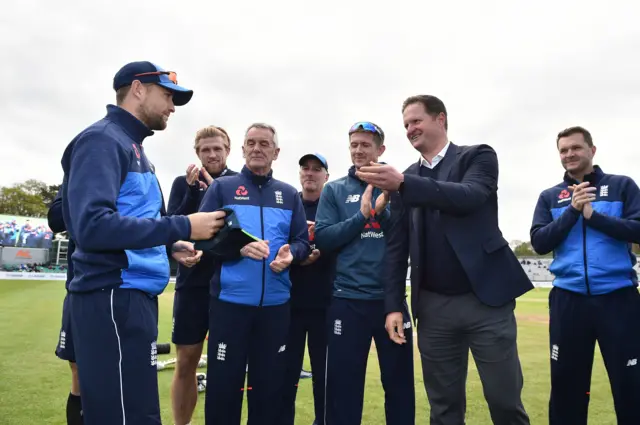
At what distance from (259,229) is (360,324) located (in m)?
1.25

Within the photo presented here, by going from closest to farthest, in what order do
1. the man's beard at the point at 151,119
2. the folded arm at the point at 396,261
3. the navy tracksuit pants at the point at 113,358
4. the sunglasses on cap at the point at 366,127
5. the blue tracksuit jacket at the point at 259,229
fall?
the navy tracksuit pants at the point at 113,358, the man's beard at the point at 151,119, the folded arm at the point at 396,261, the blue tracksuit jacket at the point at 259,229, the sunglasses on cap at the point at 366,127

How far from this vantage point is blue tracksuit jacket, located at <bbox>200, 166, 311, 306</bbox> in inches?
155

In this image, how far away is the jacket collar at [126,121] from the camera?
279cm

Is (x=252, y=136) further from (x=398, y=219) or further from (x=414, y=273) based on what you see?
(x=414, y=273)

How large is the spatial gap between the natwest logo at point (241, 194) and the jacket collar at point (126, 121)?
1392 mm

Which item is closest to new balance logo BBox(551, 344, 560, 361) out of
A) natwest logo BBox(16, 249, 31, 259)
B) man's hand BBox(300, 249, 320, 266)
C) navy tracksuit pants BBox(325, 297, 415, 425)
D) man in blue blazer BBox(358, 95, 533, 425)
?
man in blue blazer BBox(358, 95, 533, 425)

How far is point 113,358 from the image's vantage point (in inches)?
96.2

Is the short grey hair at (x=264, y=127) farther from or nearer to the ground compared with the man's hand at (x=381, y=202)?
farther from the ground

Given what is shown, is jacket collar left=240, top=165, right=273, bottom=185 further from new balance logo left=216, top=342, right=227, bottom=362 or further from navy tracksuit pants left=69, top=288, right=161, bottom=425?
navy tracksuit pants left=69, top=288, right=161, bottom=425

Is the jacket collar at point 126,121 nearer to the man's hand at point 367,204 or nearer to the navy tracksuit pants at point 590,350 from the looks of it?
the man's hand at point 367,204

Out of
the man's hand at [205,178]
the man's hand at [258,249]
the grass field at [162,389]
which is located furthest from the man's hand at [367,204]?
the grass field at [162,389]

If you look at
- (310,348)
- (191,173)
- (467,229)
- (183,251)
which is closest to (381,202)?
(467,229)

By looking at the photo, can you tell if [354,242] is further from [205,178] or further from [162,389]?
[162,389]

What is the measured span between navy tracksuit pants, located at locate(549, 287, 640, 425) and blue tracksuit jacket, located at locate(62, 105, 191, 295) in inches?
146
